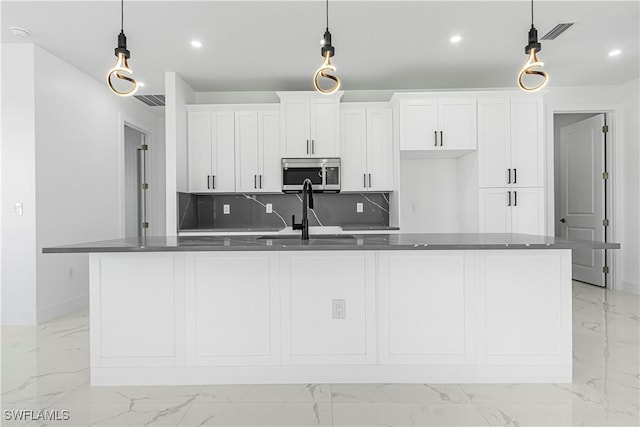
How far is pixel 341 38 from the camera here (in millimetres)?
3564

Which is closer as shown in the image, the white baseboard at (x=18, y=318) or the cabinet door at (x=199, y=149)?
the white baseboard at (x=18, y=318)

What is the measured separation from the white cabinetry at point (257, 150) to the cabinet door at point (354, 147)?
0.86 m

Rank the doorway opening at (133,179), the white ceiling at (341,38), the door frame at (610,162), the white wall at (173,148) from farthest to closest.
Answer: the doorway opening at (133,179) < the door frame at (610,162) < the white wall at (173,148) < the white ceiling at (341,38)

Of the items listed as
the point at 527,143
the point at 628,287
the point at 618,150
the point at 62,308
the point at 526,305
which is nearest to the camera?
the point at 526,305

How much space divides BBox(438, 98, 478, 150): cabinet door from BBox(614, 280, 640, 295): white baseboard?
296 cm

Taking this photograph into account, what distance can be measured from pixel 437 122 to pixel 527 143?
3.65 feet

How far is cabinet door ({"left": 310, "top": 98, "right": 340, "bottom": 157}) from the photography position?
4.65 metres

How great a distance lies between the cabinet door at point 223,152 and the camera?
473 cm

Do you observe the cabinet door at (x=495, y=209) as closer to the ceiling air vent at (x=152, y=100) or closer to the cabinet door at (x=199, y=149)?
the cabinet door at (x=199, y=149)

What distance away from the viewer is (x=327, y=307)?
93.3 inches

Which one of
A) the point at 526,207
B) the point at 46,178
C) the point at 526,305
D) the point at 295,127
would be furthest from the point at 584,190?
the point at 46,178

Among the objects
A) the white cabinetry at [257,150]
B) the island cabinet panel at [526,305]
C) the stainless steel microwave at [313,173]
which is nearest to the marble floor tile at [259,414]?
the island cabinet panel at [526,305]

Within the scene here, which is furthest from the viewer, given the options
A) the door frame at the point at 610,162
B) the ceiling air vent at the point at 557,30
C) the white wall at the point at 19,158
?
the door frame at the point at 610,162

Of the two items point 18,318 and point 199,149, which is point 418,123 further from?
point 18,318
